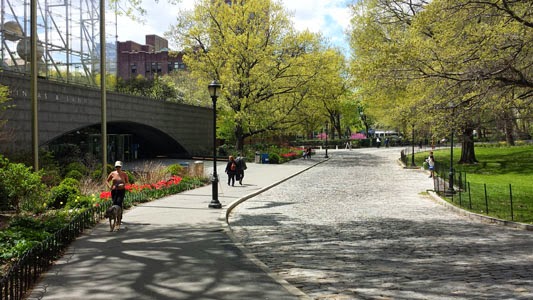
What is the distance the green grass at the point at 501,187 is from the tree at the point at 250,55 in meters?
13.9

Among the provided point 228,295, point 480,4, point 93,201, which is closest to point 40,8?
point 93,201

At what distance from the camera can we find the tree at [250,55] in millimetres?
41750

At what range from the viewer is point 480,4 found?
13.6 meters

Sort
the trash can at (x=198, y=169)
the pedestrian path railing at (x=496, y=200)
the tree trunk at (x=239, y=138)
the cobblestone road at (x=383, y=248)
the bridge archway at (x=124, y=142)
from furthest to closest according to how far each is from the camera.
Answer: the tree trunk at (x=239, y=138)
the bridge archway at (x=124, y=142)
the trash can at (x=198, y=169)
the pedestrian path railing at (x=496, y=200)
the cobblestone road at (x=383, y=248)

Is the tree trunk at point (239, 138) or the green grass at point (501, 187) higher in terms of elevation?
the tree trunk at point (239, 138)

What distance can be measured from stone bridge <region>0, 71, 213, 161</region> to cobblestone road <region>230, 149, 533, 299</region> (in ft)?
43.3

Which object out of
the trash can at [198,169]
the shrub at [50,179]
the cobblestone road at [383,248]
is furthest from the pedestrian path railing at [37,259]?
the trash can at [198,169]

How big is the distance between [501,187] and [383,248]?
15.7m

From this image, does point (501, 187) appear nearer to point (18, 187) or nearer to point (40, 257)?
point (18, 187)

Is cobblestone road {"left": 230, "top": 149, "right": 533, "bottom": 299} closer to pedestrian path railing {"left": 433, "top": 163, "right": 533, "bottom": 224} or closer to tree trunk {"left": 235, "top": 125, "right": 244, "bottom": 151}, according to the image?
pedestrian path railing {"left": 433, "top": 163, "right": 533, "bottom": 224}

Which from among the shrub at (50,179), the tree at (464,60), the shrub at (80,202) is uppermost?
the tree at (464,60)

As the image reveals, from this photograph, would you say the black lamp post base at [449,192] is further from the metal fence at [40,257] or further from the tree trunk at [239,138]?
the tree trunk at [239,138]

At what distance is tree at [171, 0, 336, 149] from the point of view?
137 feet

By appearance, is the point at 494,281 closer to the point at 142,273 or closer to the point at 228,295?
the point at 228,295
